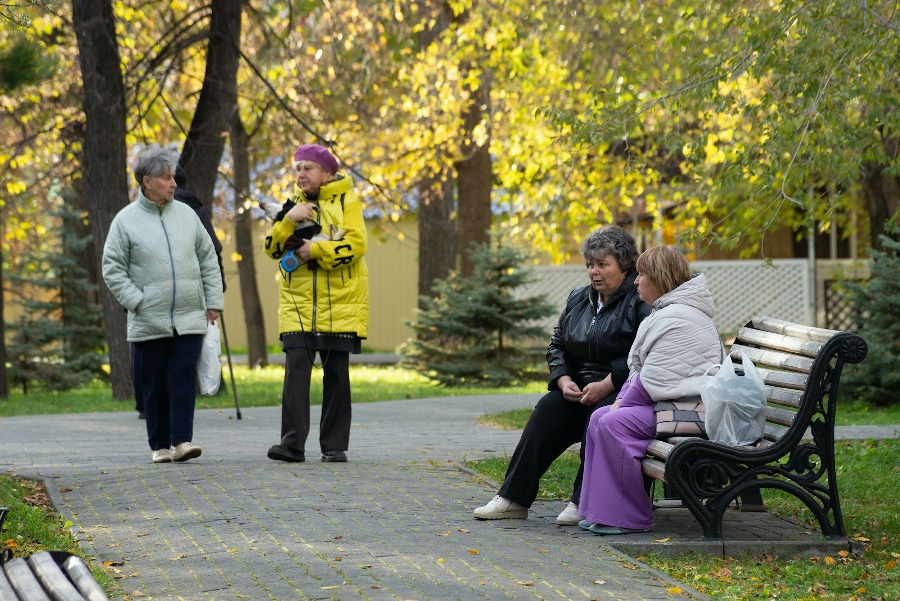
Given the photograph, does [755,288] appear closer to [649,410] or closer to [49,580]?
[649,410]

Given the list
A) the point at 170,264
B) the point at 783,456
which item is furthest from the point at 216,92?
the point at 783,456

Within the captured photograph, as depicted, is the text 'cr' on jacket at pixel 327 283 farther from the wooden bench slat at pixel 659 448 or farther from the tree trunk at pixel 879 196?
the tree trunk at pixel 879 196

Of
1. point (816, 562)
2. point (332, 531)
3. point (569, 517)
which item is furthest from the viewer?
point (569, 517)

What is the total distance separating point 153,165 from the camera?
834cm

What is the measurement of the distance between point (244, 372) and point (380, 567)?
1647 cm

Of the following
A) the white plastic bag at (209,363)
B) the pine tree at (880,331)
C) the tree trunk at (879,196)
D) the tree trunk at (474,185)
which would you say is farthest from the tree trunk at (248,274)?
the white plastic bag at (209,363)

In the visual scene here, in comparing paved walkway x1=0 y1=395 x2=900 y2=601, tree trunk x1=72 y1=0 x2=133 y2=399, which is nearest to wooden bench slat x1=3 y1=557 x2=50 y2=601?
paved walkway x1=0 y1=395 x2=900 y2=601

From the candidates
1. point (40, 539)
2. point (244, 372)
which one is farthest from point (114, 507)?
point (244, 372)

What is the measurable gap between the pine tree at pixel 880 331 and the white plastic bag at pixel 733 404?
7.87 metres

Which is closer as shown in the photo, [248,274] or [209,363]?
[209,363]

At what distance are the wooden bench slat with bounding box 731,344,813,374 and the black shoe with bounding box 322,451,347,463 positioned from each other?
108 inches

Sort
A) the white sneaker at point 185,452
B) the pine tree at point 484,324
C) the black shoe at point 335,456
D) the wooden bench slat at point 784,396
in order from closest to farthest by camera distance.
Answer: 1. the wooden bench slat at point 784,396
2. the white sneaker at point 185,452
3. the black shoe at point 335,456
4. the pine tree at point 484,324

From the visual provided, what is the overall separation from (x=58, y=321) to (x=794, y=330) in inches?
626

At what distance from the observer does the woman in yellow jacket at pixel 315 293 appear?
26.9 ft
